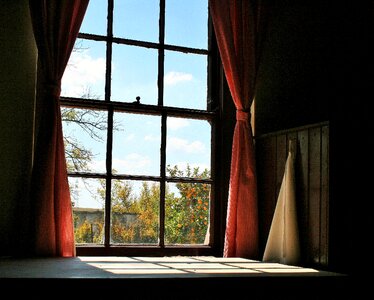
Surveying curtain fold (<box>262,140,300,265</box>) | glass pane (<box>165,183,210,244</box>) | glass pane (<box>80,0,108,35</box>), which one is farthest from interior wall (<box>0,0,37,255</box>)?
curtain fold (<box>262,140,300,265</box>)

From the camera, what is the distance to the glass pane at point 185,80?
3295 mm

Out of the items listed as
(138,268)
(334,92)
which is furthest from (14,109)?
(334,92)

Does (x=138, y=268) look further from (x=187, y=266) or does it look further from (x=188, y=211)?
(x=188, y=211)

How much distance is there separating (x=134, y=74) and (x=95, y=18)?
0.41m

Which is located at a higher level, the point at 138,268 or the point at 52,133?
the point at 52,133

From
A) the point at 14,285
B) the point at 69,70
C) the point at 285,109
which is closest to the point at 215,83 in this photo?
the point at 285,109

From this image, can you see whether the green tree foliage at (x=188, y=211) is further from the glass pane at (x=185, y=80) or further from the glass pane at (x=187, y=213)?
the glass pane at (x=185, y=80)

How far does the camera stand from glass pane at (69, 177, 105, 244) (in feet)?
9.84

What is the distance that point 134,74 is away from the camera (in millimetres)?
3207

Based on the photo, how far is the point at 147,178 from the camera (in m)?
3.15

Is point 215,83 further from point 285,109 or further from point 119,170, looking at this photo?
point 119,170

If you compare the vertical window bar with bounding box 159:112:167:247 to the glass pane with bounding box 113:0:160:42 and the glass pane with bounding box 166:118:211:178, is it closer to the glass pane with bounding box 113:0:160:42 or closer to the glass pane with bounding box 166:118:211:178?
the glass pane with bounding box 166:118:211:178

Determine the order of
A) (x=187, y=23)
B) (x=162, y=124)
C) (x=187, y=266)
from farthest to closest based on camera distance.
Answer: (x=187, y=23) → (x=162, y=124) → (x=187, y=266)

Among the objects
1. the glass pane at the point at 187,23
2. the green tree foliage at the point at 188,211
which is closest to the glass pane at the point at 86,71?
the glass pane at the point at 187,23
